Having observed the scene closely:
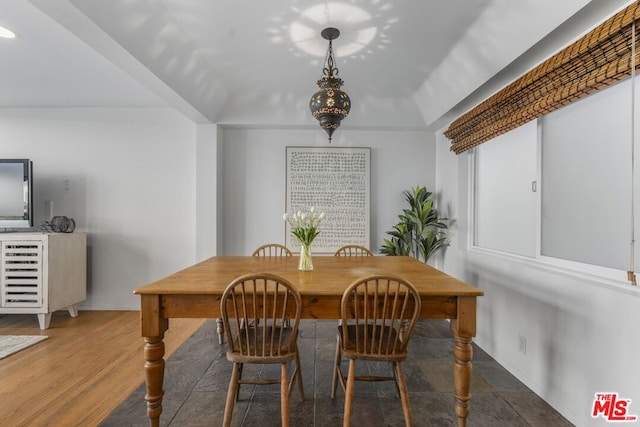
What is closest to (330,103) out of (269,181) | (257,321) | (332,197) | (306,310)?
(306,310)

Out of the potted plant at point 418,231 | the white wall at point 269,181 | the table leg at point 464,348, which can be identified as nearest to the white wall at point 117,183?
the white wall at point 269,181

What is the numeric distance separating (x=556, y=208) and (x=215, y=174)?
3393 mm

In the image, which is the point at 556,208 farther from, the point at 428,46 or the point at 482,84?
the point at 428,46

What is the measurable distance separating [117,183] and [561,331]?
4.72 m

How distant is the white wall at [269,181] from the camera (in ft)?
13.5

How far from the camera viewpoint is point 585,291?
184cm

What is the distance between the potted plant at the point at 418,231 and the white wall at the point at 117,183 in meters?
2.56

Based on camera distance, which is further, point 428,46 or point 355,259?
point 355,259

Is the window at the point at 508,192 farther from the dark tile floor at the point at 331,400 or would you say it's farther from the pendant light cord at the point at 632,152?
the dark tile floor at the point at 331,400

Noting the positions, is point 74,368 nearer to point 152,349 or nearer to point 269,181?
point 152,349

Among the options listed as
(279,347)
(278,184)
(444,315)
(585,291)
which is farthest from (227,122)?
(585,291)

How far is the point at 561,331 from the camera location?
2.01m

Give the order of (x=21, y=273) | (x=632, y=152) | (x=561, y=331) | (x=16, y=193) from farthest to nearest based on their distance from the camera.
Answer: (x=16, y=193) < (x=21, y=273) < (x=561, y=331) < (x=632, y=152)

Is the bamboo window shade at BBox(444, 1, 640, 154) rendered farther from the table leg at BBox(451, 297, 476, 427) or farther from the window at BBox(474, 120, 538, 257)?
the table leg at BBox(451, 297, 476, 427)
